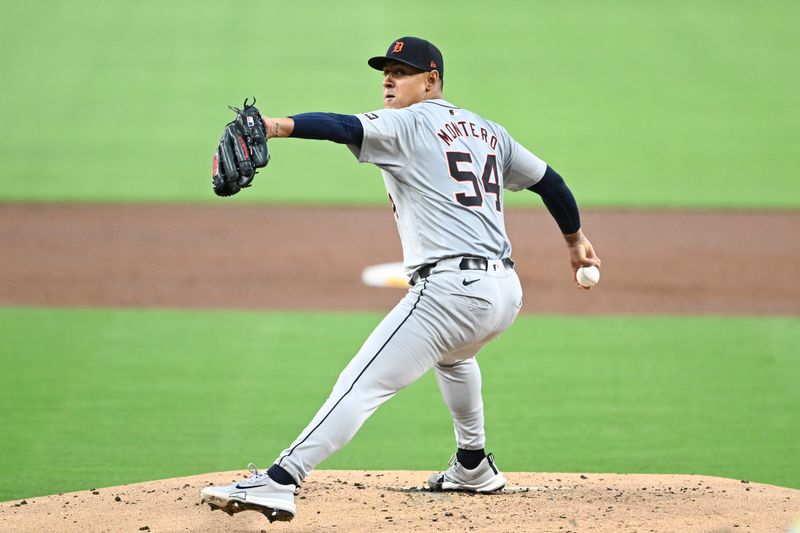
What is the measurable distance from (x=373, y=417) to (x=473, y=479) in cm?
175

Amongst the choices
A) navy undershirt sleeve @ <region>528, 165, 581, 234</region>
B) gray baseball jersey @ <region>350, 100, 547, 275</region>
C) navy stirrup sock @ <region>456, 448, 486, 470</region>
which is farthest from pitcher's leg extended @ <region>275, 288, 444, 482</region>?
navy undershirt sleeve @ <region>528, 165, 581, 234</region>

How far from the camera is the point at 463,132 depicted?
4637 millimetres

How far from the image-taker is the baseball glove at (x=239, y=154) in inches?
162

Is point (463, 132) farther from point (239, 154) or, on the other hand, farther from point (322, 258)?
point (322, 258)

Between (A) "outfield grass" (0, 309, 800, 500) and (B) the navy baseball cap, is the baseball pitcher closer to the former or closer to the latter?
(B) the navy baseball cap

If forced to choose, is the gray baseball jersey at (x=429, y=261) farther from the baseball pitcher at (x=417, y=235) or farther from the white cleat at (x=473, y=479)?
the white cleat at (x=473, y=479)

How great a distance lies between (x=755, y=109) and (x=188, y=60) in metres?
9.16

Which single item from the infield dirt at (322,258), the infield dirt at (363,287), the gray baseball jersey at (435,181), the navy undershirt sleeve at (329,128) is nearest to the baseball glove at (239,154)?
the navy undershirt sleeve at (329,128)

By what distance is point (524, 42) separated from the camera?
66.0ft

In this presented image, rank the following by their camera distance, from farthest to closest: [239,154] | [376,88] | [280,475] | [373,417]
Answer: [376,88] < [373,417] < [280,475] < [239,154]

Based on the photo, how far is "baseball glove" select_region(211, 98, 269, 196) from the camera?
13.5ft

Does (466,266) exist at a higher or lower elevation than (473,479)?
higher

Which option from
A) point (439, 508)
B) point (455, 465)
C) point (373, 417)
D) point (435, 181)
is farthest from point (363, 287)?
point (435, 181)

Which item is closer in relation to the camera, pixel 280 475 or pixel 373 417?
pixel 280 475
